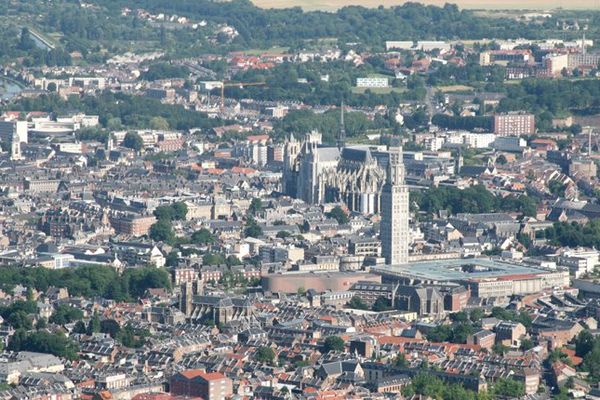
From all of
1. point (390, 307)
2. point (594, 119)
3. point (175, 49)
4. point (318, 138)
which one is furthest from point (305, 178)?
point (175, 49)

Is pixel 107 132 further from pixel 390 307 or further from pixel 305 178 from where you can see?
pixel 390 307

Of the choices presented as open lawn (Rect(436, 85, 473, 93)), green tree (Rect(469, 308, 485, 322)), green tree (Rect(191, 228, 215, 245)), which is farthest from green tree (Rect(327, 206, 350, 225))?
open lawn (Rect(436, 85, 473, 93))

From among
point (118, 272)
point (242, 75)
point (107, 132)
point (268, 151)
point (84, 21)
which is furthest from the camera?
point (84, 21)

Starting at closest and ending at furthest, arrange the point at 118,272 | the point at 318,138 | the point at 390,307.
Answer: the point at 390,307 → the point at 118,272 → the point at 318,138

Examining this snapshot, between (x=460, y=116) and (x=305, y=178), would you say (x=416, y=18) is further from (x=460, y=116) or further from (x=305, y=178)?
(x=305, y=178)

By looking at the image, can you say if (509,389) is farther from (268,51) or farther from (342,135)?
(268,51)

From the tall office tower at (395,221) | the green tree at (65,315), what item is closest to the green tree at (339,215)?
the tall office tower at (395,221)

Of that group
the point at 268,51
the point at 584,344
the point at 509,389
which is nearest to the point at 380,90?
the point at 268,51

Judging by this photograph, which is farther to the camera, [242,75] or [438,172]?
[242,75]
